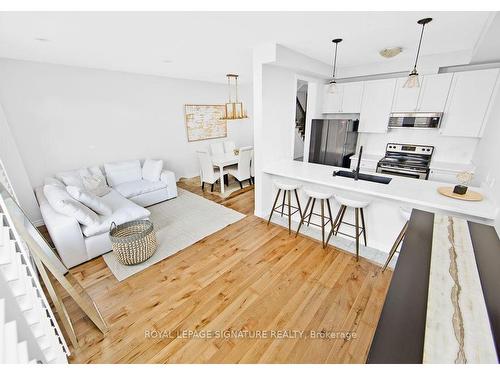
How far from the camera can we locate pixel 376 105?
371cm

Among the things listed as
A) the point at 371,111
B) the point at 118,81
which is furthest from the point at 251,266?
the point at 118,81

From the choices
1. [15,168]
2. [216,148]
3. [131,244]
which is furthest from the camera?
[216,148]

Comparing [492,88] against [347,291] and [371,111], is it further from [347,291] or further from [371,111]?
[347,291]

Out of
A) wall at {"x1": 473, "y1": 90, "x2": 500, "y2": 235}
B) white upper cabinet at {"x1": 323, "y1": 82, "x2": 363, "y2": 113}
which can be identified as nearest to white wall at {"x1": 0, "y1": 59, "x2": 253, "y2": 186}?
white upper cabinet at {"x1": 323, "y1": 82, "x2": 363, "y2": 113}

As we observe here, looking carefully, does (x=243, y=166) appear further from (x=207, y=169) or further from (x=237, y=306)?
(x=237, y=306)

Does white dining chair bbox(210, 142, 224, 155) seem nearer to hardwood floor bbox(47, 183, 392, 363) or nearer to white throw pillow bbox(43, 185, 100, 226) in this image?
hardwood floor bbox(47, 183, 392, 363)

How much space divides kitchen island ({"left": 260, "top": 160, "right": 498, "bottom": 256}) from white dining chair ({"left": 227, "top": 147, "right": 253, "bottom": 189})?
131 cm

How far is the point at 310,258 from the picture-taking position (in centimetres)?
256

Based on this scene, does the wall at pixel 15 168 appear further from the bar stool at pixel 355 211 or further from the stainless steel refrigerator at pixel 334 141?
the stainless steel refrigerator at pixel 334 141

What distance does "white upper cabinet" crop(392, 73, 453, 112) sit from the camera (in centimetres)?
307

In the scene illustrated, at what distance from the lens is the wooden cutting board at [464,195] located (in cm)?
192

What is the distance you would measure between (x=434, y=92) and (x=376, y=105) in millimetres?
774

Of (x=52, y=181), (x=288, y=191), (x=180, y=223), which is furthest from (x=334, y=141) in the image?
(x=52, y=181)
